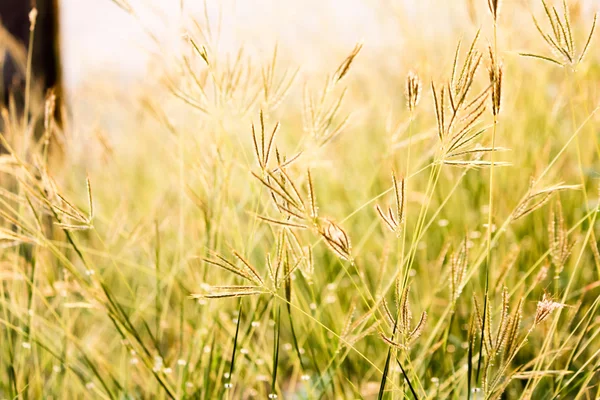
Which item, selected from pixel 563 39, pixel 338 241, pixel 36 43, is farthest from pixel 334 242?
pixel 36 43

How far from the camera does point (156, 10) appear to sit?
81 centimetres

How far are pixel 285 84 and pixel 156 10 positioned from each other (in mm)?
250

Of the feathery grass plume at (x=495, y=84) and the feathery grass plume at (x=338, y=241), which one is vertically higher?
the feathery grass plume at (x=495, y=84)

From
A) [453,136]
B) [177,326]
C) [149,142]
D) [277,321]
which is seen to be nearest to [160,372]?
[177,326]

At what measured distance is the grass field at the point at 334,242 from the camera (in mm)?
546

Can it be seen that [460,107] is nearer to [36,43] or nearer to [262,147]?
[262,147]

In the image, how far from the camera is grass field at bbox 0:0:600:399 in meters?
0.55

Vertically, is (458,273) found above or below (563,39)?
below

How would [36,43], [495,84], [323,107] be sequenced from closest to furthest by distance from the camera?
[495,84] < [323,107] < [36,43]

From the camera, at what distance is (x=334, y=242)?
1.62ft

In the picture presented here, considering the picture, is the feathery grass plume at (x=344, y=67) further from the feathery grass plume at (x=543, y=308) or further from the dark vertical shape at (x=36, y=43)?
the dark vertical shape at (x=36, y=43)

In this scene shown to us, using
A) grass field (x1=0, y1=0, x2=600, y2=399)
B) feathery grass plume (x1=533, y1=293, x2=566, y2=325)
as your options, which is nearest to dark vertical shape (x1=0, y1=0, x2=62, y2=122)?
grass field (x1=0, y1=0, x2=600, y2=399)

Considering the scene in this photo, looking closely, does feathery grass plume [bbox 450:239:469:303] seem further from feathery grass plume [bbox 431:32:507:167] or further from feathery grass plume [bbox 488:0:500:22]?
feathery grass plume [bbox 488:0:500:22]

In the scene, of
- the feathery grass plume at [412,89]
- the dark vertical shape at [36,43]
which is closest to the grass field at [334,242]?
the feathery grass plume at [412,89]
